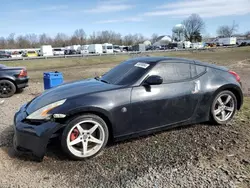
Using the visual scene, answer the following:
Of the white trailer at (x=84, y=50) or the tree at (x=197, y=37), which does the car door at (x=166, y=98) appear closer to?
the white trailer at (x=84, y=50)

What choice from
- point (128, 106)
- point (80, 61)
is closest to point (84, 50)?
point (80, 61)

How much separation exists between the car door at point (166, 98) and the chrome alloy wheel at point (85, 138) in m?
0.58

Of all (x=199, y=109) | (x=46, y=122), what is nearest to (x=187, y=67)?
(x=199, y=109)

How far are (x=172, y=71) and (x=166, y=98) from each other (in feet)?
1.88

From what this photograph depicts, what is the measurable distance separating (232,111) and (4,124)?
4.70 metres

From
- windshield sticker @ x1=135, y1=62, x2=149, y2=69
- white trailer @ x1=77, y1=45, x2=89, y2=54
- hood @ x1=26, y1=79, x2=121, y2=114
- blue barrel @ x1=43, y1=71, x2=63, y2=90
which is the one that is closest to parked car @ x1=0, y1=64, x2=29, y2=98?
blue barrel @ x1=43, y1=71, x2=63, y2=90

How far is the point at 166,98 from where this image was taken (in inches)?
161

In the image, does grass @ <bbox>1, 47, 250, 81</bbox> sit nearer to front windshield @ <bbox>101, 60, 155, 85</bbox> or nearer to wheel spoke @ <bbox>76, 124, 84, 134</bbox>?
front windshield @ <bbox>101, 60, 155, 85</bbox>

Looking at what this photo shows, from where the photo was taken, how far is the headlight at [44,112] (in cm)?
354

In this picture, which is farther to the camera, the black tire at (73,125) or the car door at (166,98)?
the car door at (166,98)

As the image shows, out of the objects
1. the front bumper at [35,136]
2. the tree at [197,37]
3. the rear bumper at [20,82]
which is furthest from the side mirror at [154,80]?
the tree at [197,37]

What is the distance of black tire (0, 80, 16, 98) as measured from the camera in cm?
841

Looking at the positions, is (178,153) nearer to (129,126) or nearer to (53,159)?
(129,126)

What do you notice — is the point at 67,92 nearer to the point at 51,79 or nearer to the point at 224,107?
the point at 224,107
